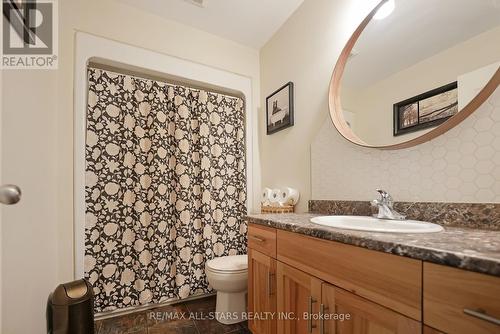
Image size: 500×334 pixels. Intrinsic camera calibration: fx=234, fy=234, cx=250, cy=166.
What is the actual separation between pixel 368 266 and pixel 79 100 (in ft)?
6.63

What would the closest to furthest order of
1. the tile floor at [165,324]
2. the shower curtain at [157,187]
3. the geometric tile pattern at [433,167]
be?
1. the geometric tile pattern at [433,167]
2. the tile floor at [165,324]
3. the shower curtain at [157,187]

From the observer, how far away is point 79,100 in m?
1.69

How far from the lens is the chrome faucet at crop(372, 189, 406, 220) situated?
42.5 inches

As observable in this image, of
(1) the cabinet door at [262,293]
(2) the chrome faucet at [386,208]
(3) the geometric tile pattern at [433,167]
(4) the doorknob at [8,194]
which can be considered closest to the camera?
(4) the doorknob at [8,194]

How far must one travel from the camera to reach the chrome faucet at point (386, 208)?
1.08m

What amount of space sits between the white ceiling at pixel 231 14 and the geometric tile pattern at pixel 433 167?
3.71 ft

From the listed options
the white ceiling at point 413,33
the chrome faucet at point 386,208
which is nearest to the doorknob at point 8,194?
the chrome faucet at point 386,208

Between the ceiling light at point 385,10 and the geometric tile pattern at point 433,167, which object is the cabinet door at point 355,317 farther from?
the ceiling light at point 385,10

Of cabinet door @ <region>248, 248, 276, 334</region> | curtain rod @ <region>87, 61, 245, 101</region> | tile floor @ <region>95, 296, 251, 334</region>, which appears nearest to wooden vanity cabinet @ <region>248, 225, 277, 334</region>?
cabinet door @ <region>248, 248, 276, 334</region>

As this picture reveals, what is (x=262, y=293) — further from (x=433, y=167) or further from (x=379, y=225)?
(x=433, y=167)

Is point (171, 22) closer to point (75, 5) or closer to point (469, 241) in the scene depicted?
point (75, 5)

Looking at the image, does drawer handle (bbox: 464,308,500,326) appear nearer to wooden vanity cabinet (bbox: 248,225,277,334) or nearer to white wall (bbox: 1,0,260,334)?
wooden vanity cabinet (bbox: 248,225,277,334)

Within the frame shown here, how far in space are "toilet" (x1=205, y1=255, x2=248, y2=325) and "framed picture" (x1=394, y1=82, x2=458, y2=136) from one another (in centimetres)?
131

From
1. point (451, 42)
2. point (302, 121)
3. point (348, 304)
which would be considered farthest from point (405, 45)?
point (348, 304)
